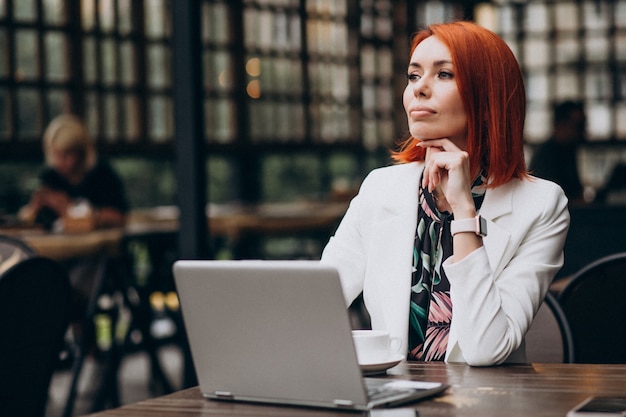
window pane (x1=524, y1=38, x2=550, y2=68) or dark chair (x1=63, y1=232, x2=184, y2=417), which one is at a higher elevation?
window pane (x1=524, y1=38, x2=550, y2=68)

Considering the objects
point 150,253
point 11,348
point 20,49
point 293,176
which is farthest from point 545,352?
point 293,176

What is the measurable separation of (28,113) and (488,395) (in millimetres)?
5616

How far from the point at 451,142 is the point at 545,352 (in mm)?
591

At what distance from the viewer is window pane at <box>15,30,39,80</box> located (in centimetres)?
664

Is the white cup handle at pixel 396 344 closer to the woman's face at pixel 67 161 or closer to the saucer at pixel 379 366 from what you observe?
the saucer at pixel 379 366

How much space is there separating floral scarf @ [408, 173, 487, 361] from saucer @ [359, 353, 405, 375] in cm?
33

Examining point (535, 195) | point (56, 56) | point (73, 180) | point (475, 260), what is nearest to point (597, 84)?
point (56, 56)

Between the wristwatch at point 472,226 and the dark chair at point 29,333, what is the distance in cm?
133

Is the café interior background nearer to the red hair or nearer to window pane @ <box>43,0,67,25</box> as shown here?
window pane @ <box>43,0,67,25</box>

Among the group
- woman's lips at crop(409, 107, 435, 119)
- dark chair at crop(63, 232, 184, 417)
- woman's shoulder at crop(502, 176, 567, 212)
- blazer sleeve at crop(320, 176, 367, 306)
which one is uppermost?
woman's lips at crop(409, 107, 435, 119)

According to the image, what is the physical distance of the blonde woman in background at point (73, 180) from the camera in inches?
241

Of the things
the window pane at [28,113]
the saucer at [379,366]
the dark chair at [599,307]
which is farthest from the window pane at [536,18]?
the saucer at [379,366]

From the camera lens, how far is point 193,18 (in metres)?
3.62

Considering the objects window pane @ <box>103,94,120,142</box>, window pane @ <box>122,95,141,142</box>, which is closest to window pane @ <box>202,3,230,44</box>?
window pane @ <box>122,95,141,142</box>
